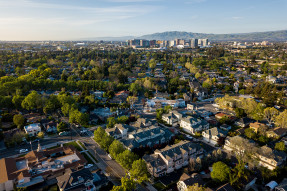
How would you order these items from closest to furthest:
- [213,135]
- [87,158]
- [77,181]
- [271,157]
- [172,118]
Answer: [77,181] < [271,157] < [87,158] < [213,135] < [172,118]

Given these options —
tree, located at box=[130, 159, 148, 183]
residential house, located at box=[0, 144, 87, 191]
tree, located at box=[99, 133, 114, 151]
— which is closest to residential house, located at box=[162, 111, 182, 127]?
tree, located at box=[99, 133, 114, 151]

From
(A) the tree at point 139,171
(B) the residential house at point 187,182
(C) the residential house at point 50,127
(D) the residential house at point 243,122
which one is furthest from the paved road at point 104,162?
(D) the residential house at point 243,122

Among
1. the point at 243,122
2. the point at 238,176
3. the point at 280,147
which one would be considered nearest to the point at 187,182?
the point at 238,176

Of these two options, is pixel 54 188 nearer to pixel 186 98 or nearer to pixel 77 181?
pixel 77 181

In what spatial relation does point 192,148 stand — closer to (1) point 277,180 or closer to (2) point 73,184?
(1) point 277,180

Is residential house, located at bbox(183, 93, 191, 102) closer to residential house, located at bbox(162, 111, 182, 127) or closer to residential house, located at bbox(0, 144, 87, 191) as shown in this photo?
residential house, located at bbox(162, 111, 182, 127)

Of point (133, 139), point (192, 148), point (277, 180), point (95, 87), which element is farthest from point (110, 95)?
point (277, 180)
